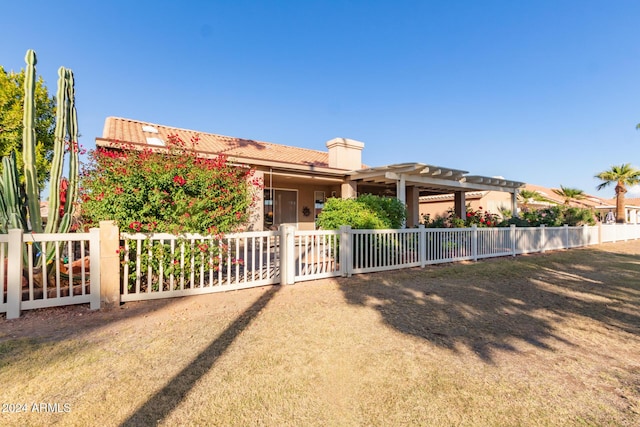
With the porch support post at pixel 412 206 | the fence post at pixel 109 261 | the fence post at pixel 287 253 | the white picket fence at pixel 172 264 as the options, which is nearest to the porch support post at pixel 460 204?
the porch support post at pixel 412 206

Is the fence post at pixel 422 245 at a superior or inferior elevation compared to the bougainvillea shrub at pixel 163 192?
inferior

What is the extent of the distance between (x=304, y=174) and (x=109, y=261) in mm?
7450

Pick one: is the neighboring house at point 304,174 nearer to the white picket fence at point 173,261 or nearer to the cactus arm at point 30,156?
the white picket fence at point 173,261

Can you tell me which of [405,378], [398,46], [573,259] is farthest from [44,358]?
[398,46]

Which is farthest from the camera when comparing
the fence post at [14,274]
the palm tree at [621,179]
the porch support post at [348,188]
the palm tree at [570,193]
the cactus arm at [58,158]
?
the palm tree at [570,193]

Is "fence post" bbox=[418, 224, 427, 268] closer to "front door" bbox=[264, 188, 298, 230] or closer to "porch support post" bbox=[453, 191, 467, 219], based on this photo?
"front door" bbox=[264, 188, 298, 230]

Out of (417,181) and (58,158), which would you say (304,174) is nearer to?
(417,181)

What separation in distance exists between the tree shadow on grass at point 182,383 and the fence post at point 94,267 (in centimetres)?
207

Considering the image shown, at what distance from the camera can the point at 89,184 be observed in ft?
15.7

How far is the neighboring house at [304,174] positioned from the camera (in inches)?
393

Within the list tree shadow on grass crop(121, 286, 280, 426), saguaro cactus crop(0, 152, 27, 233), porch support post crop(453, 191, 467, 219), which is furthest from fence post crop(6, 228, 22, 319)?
porch support post crop(453, 191, 467, 219)

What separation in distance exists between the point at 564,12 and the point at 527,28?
1265 mm

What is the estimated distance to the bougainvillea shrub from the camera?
4.52 meters

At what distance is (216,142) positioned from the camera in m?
12.0
